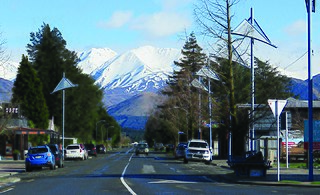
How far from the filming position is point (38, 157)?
41.8 metres

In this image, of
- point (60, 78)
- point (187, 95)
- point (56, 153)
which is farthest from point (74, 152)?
point (60, 78)

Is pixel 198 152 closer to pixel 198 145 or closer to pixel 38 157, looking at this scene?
pixel 198 145

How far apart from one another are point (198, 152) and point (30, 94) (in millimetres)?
38317

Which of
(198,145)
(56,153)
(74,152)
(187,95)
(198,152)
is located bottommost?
(74,152)

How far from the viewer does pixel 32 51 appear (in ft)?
346

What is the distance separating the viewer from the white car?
52.4m

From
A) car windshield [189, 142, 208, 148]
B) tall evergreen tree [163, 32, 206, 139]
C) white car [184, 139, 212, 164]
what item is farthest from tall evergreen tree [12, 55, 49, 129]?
car windshield [189, 142, 208, 148]

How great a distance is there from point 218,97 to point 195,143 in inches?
548

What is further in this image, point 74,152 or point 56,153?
point 74,152

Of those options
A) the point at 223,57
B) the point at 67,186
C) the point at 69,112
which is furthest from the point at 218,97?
the point at 69,112

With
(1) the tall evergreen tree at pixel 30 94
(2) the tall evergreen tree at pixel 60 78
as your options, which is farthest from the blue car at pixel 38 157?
(2) the tall evergreen tree at pixel 60 78

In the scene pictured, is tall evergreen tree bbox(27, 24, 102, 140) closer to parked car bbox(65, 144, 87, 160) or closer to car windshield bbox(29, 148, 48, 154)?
parked car bbox(65, 144, 87, 160)

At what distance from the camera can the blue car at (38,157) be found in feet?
137

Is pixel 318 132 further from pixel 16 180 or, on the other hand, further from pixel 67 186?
pixel 16 180
